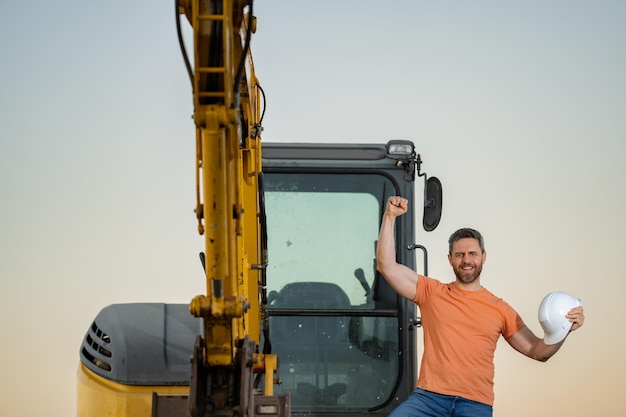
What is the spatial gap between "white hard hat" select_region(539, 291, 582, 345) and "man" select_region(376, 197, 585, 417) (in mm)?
31

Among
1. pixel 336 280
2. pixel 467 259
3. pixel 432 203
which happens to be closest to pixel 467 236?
pixel 467 259

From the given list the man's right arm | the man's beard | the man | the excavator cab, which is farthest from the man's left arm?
the excavator cab

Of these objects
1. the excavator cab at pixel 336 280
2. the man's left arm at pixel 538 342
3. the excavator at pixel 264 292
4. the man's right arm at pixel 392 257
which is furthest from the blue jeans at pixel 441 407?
the excavator cab at pixel 336 280

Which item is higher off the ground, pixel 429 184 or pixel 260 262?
pixel 429 184

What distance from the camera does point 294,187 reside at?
219 inches

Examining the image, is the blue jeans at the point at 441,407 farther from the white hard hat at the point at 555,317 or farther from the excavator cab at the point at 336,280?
the excavator cab at the point at 336,280

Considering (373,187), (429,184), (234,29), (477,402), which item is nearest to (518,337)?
(477,402)

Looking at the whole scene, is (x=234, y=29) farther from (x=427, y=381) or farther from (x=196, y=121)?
(x=427, y=381)

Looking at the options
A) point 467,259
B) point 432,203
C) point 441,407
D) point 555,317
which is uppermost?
point 432,203

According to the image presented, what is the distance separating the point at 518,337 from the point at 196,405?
1713mm

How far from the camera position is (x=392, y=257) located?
4766mm

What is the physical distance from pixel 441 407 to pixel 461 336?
13.4 inches

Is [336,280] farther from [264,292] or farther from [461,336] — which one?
[461,336]

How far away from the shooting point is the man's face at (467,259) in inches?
185
